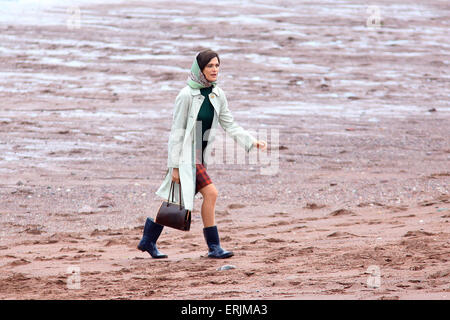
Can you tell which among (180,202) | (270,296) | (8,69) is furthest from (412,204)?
(8,69)

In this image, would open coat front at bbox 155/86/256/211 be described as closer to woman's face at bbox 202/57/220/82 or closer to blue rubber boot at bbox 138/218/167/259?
woman's face at bbox 202/57/220/82

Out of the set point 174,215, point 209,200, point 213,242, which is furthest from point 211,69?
point 213,242

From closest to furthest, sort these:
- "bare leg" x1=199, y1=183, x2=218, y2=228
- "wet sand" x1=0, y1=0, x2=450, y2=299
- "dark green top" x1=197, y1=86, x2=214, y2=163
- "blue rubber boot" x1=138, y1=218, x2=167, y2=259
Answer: "wet sand" x1=0, y1=0, x2=450, y2=299 → "dark green top" x1=197, y1=86, x2=214, y2=163 → "bare leg" x1=199, y1=183, x2=218, y2=228 → "blue rubber boot" x1=138, y1=218, x2=167, y2=259

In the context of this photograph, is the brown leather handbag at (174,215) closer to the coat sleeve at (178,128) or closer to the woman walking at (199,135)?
the woman walking at (199,135)

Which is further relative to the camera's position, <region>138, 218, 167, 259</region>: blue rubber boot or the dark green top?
<region>138, 218, 167, 259</region>: blue rubber boot

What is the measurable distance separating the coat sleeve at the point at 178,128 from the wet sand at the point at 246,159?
0.91 metres

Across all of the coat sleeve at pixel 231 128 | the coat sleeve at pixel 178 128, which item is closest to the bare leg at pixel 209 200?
the coat sleeve at pixel 178 128

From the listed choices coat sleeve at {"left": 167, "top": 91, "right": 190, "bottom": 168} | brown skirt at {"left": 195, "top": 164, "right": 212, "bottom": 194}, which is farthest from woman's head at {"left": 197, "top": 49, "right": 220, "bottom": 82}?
brown skirt at {"left": 195, "top": 164, "right": 212, "bottom": 194}

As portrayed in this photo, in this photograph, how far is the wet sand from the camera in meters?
6.15

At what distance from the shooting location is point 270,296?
5344mm

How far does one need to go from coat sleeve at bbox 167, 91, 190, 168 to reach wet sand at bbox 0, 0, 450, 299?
35.8 inches

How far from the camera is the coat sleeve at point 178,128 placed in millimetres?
6594

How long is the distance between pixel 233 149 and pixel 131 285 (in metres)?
6.48

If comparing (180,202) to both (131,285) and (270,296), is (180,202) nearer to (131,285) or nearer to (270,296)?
(131,285)
